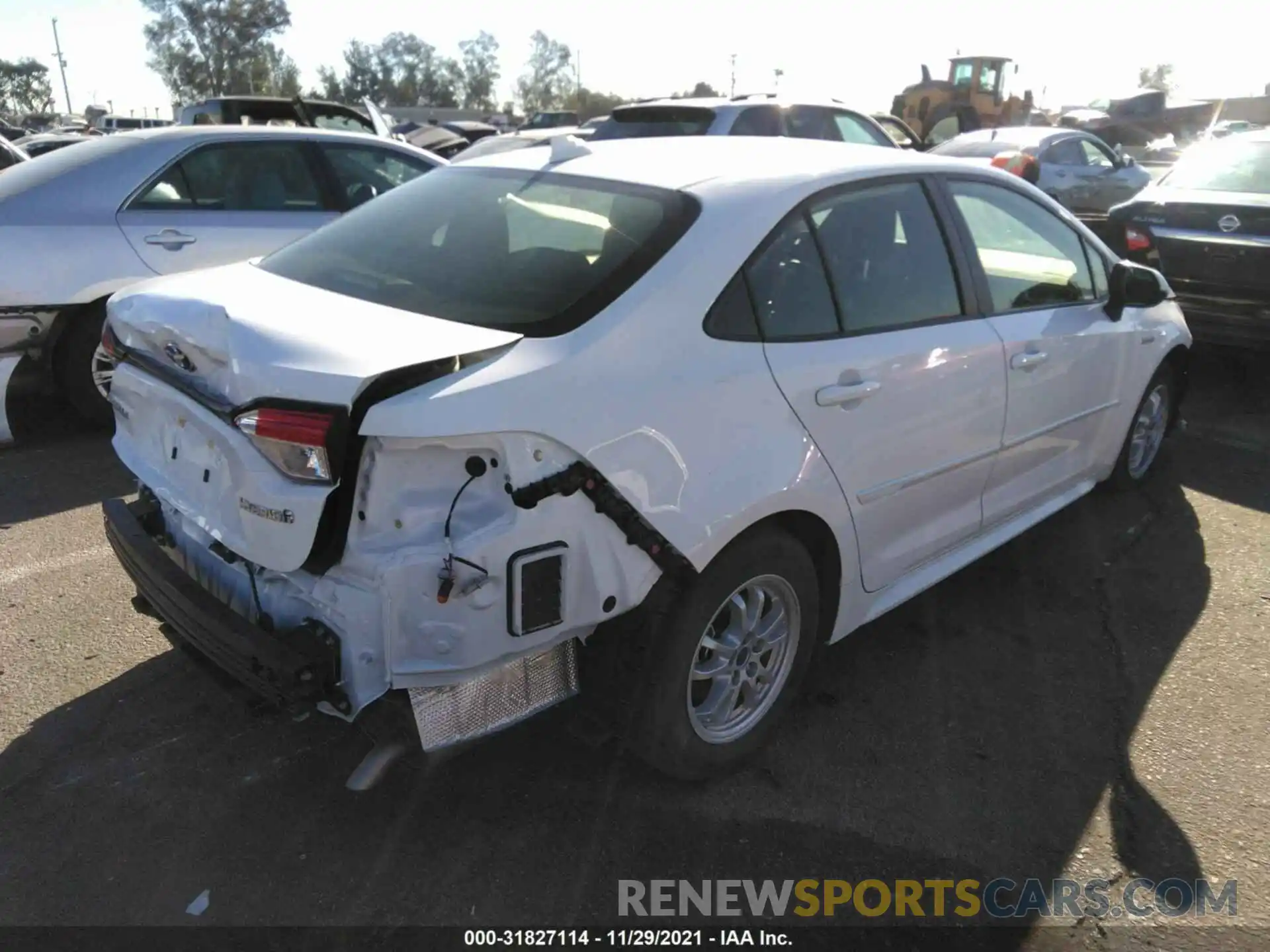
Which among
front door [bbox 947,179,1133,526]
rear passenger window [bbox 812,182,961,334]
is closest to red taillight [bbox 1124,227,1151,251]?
front door [bbox 947,179,1133,526]

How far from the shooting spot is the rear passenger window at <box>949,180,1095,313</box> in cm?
357

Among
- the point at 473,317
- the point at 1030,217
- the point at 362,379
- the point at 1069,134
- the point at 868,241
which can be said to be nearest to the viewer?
the point at 362,379

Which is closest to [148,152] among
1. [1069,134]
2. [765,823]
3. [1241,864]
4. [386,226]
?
[386,226]

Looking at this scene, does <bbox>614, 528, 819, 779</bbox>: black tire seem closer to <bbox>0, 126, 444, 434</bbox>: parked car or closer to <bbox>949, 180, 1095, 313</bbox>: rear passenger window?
<bbox>949, 180, 1095, 313</bbox>: rear passenger window

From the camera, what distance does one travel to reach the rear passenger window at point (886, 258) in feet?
9.86

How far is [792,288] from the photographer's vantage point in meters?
2.84

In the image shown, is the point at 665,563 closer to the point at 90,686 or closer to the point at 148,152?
the point at 90,686

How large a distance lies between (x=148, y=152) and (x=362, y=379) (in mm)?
4378

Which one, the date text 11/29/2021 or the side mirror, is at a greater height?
the side mirror

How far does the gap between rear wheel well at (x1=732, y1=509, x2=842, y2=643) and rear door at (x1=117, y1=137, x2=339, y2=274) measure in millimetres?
4010

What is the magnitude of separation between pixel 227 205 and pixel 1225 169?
6.68 metres

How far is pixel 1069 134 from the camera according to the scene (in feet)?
41.9

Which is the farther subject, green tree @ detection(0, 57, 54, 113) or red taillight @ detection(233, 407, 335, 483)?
green tree @ detection(0, 57, 54, 113)

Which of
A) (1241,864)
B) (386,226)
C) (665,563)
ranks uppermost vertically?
(386,226)
